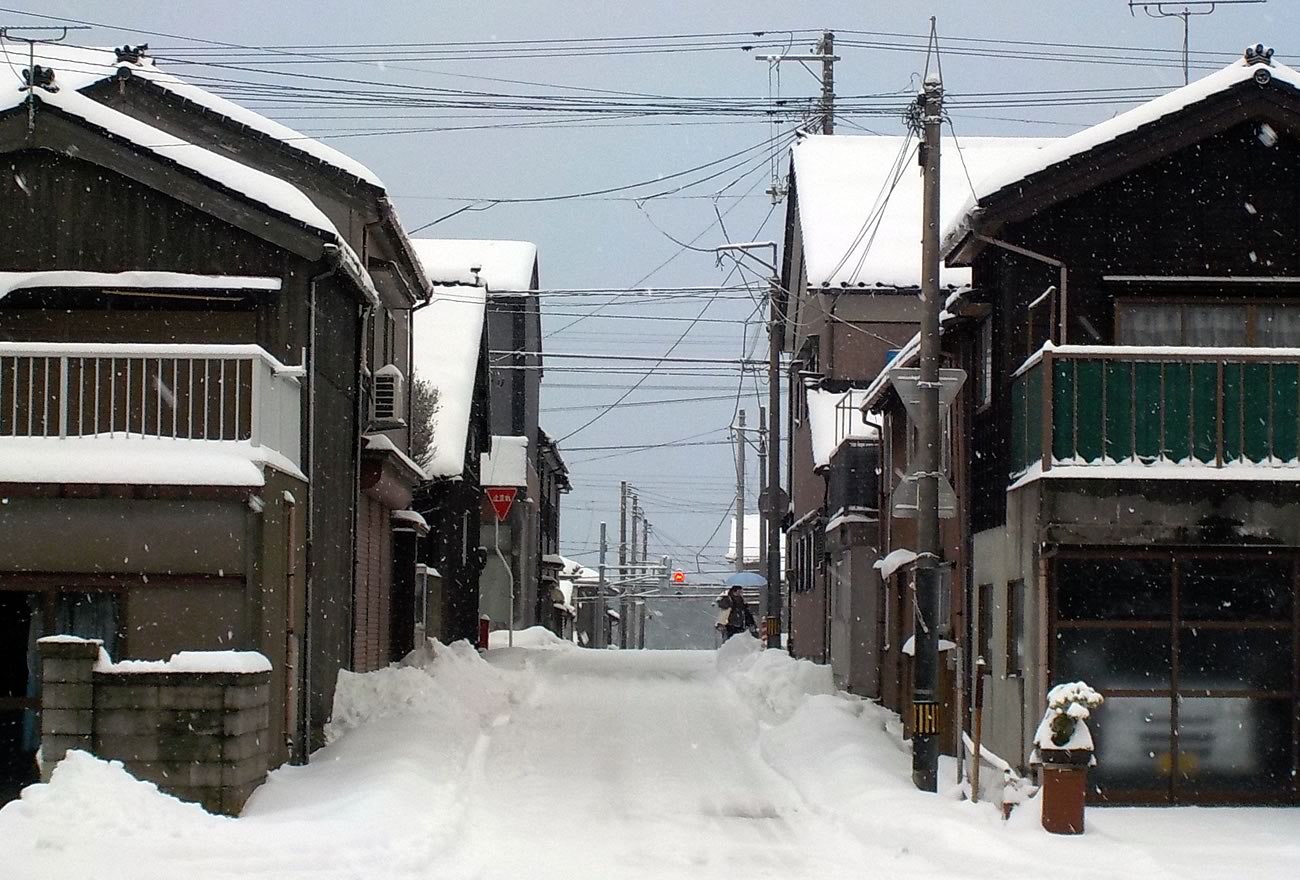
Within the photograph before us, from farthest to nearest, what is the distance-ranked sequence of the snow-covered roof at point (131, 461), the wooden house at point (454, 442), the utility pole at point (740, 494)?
1. the utility pole at point (740, 494)
2. the wooden house at point (454, 442)
3. the snow-covered roof at point (131, 461)

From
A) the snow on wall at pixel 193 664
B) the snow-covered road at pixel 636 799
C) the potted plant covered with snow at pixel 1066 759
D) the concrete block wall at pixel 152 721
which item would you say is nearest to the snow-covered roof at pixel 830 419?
the snow-covered road at pixel 636 799

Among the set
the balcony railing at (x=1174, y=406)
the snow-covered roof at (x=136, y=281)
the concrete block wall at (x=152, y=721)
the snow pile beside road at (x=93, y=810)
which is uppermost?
the snow-covered roof at (x=136, y=281)

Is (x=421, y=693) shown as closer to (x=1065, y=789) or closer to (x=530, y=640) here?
(x=1065, y=789)

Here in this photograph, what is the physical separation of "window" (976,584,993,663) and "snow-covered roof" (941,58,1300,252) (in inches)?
174

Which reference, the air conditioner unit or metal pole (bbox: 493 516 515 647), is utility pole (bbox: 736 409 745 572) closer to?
metal pole (bbox: 493 516 515 647)

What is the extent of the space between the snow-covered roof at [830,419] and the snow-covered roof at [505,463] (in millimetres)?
10124

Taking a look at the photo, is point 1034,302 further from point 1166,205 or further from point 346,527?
point 346,527

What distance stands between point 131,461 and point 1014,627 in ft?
31.0

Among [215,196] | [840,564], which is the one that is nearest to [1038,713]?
[215,196]

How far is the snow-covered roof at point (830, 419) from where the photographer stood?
33.0 metres

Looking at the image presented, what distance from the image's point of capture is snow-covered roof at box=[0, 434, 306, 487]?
51.8 feet

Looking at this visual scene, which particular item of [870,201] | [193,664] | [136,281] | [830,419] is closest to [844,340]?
[830,419]

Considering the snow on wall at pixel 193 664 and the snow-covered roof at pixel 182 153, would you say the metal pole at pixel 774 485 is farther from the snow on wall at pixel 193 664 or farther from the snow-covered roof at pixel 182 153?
the snow on wall at pixel 193 664

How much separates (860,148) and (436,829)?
30572mm
